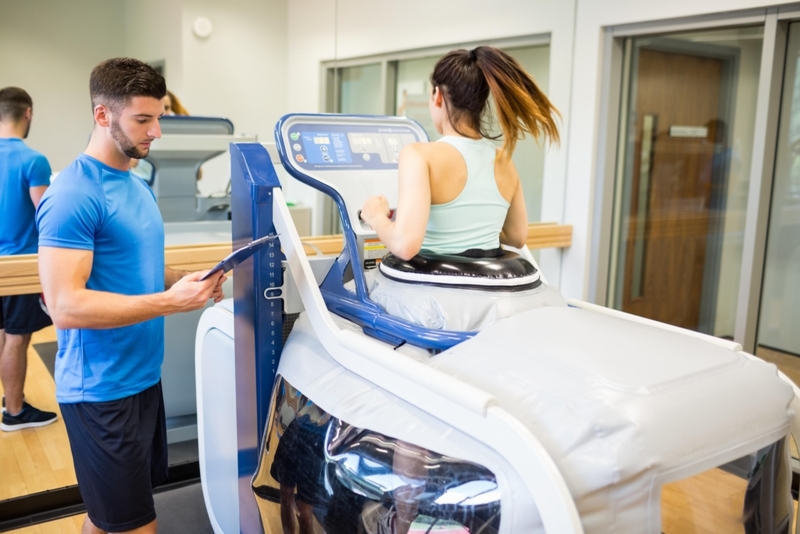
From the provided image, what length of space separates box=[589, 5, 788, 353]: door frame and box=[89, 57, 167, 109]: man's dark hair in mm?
2643

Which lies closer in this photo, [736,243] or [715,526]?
[715,526]

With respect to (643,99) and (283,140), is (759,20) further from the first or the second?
(283,140)

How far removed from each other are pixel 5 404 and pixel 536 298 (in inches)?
85.2

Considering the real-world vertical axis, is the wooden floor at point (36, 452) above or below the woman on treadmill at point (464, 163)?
below

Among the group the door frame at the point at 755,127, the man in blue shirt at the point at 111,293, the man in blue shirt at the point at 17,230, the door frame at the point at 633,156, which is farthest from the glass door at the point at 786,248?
the man in blue shirt at the point at 17,230

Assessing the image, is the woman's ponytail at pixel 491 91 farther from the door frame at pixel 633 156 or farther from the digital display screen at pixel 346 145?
the door frame at pixel 633 156

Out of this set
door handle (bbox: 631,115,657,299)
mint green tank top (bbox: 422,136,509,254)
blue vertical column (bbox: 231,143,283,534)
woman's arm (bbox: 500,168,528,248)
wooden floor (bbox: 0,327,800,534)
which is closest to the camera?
mint green tank top (bbox: 422,136,509,254)

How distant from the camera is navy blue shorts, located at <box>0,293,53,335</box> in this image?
2.54m

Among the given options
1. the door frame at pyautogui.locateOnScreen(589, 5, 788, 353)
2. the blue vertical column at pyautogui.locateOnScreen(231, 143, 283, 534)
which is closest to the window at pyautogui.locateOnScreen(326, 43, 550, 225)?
the door frame at pyautogui.locateOnScreen(589, 5, 788, 353)

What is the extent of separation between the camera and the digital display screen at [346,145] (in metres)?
1.88

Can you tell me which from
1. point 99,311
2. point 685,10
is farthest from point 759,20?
point 99,311

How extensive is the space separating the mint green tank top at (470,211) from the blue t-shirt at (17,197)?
55.1 inches

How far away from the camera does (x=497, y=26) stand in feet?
12.8

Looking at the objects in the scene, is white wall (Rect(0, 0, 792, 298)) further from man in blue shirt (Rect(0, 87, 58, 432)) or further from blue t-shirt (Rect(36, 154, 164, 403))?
blue t-shirt (Rect(36, 154, 164, 403))
